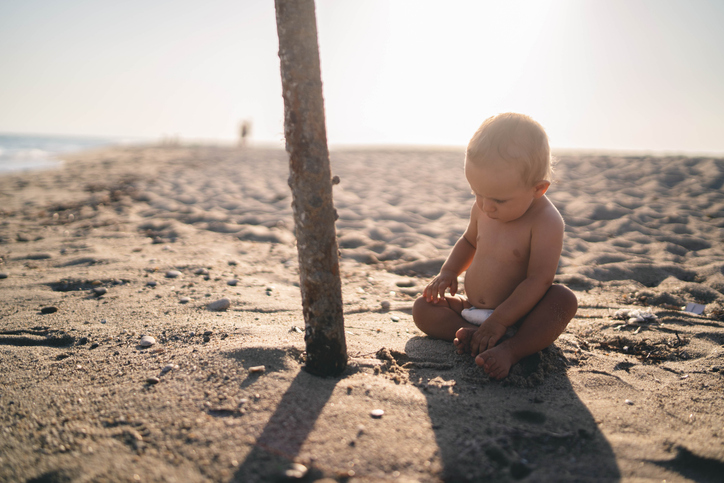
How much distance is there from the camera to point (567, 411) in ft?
5.73

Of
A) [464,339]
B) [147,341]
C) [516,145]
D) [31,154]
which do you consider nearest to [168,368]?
[147,341]

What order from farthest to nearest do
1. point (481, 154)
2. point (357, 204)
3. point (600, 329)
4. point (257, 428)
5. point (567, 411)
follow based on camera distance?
point (357, 204) → point (600, 329) → point (481, 154) → point (567, 411) → point (257, 428)

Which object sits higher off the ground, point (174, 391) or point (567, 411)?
point (174, 391)

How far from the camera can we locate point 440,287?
2.34 m

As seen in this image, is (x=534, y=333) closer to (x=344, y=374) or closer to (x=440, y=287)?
(x=440, y=287)

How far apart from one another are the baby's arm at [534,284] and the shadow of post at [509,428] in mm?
174

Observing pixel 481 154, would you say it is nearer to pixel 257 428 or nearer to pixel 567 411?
pixel 567 411

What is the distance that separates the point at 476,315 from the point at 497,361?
0.39 m

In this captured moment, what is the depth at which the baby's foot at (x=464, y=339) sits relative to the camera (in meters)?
2.15

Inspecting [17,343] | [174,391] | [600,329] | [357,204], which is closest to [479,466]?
[174,391]

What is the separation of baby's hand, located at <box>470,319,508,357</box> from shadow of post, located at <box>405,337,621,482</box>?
10cm

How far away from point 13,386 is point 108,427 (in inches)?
25.8

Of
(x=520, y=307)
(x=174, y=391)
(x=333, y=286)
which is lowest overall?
(x=174, y=391)

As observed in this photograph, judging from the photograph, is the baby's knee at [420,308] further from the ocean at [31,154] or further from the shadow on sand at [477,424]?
the ocean at [31,154]
